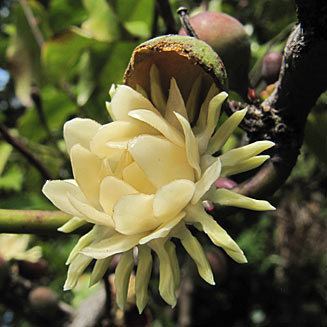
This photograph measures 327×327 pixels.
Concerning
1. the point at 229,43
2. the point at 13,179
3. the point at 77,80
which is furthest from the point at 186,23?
the point at 13,179

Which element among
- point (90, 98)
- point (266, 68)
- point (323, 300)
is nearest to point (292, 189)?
point (323, 300)

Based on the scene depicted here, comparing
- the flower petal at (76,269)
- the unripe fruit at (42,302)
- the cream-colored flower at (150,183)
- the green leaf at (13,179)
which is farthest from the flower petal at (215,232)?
the green leaf at (13,179)

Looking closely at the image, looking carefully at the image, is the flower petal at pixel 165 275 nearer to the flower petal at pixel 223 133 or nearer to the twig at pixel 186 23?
the flower petal at pixel 223 133

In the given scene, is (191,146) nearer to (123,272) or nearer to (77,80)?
(123,272)

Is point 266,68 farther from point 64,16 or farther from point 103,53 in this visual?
point 64,16

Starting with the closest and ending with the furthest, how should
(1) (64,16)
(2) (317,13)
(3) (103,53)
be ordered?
(2) (317,13) < (3) (103,53) < (1) (64,16)

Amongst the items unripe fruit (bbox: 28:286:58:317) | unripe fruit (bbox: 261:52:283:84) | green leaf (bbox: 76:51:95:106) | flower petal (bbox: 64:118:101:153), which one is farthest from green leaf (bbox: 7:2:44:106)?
flower petal (bbox: 64:118:101:153)
